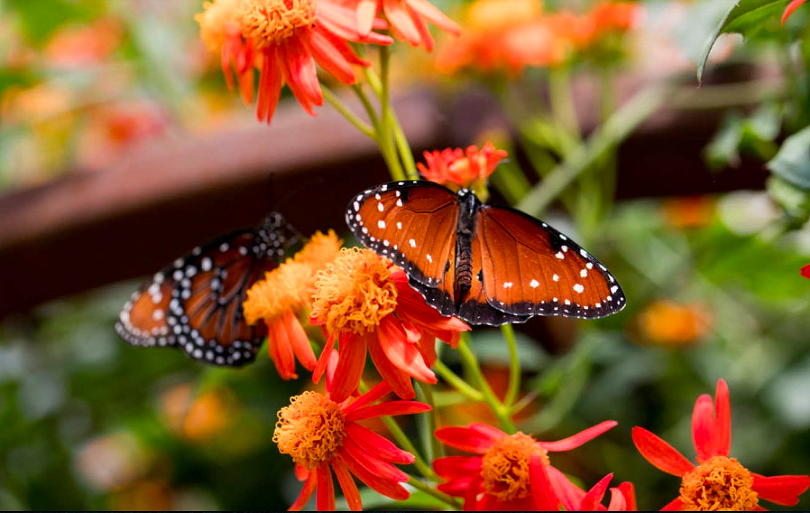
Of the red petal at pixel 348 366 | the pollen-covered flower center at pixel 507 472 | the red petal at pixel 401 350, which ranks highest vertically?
the red petal at pixel 401 350

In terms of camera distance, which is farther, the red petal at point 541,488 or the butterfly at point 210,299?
the butterfly at point 210,299

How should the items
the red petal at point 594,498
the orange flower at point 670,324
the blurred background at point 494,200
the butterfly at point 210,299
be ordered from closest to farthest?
the red petal at point 594,498 < the butterfly at point 210,299 < the blurred background at point 494,200 < the orange flower at point 670,324

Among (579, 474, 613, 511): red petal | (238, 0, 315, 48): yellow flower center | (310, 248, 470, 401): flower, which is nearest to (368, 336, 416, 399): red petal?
(310, 248, 470, 401): flower

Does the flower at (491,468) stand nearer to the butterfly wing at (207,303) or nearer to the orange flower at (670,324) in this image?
the butterfly wing at (207,303)

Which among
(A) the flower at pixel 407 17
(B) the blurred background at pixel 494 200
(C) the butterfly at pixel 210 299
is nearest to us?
(A) the flower at pixel 407 17

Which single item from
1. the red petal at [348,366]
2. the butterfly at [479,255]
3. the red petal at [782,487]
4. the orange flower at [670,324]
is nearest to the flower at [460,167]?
the butterfly at [479,255]

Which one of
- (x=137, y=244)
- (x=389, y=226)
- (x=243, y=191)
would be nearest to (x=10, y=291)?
(x=137, y=244)

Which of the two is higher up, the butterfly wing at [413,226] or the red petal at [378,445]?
the butterfly wing at [413,226]
